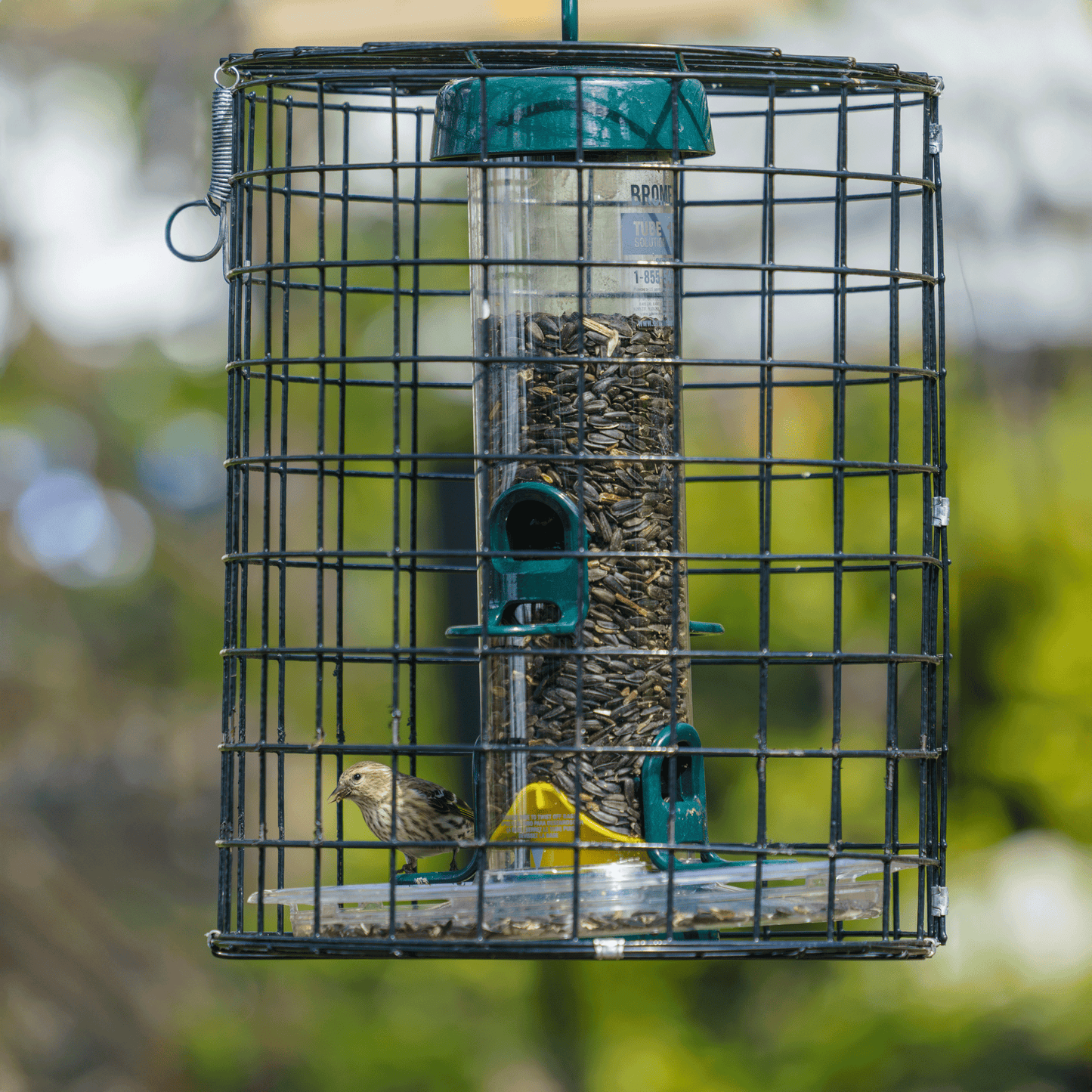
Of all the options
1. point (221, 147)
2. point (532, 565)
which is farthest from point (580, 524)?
point (221, 147)

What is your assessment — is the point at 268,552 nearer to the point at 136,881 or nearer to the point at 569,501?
the point at 569,501

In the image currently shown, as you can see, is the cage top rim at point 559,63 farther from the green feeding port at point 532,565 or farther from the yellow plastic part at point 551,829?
the yellow plastic part at point 551,829

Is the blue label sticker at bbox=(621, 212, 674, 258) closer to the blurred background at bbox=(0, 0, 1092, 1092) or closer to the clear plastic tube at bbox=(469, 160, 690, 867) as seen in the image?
the clear plastic tube at bbox=(469, 160, 690, 867)

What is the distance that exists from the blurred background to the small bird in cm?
251

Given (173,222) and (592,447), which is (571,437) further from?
(173,222)

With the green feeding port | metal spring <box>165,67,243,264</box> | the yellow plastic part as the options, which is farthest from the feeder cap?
the yellow plastic part

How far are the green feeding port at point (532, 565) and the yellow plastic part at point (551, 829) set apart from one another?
1.03 feet

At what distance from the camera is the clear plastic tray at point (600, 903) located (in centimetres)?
243

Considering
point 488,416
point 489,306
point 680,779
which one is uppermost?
point 489,306

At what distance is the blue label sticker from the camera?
276 centimetres

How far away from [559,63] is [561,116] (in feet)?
0.54

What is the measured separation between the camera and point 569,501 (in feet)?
8.82

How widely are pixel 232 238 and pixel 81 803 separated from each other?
19.5 ft

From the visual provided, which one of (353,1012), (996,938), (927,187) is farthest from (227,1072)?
(927,187)
